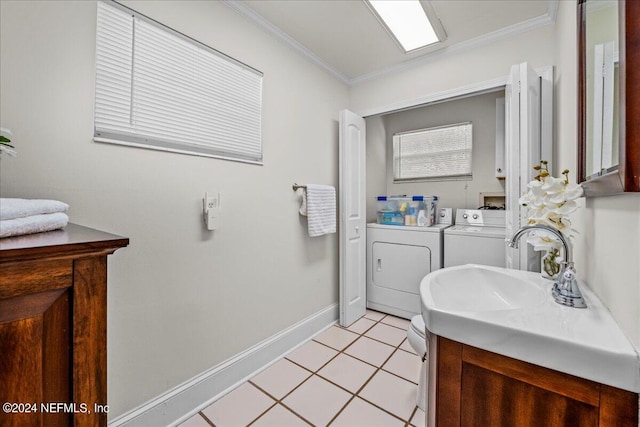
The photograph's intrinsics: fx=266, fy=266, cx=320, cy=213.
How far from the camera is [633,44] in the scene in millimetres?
590

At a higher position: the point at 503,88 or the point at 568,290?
the point at 503,88

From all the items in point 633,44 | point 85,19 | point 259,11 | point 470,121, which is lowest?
point 633,44

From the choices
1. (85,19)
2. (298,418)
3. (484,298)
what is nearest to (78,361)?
(298,418)

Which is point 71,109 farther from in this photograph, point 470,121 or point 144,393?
point 470,121

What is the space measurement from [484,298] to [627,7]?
1.11 metres

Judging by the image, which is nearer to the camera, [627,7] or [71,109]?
[627,7]

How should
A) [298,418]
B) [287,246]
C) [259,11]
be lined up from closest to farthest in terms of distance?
[298,418], [259,11], [287,246]

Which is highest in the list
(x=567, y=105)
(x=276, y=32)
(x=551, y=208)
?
(x=276, y=32)

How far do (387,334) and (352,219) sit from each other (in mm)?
1073

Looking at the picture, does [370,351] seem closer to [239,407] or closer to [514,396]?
[239,407]

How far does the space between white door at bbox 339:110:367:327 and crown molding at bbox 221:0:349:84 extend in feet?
1.50

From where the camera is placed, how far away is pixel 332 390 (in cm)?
165

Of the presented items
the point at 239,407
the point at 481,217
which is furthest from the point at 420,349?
the point at 481,217

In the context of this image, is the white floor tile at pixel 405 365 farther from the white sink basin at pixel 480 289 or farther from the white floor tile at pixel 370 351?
the white sink basin at pixel 480 289
